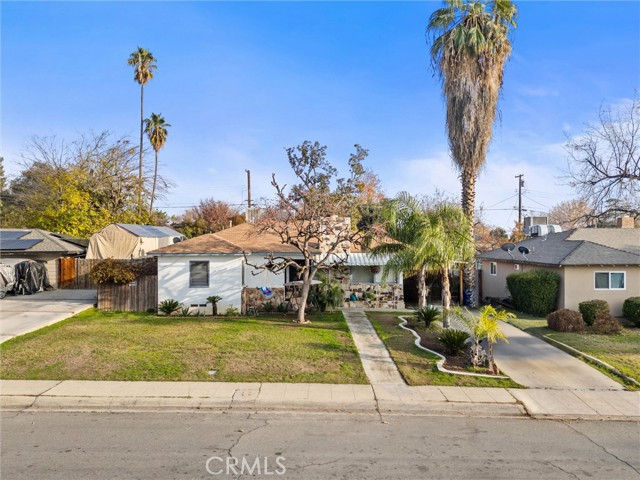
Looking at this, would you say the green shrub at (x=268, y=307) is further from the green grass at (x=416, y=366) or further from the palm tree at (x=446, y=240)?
the palm tree at (x=446, y=240)

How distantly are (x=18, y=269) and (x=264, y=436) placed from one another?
2129cm

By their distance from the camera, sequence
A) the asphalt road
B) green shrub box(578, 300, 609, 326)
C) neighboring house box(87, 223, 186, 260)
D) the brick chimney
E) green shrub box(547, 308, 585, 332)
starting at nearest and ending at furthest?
the asphalt road, green shrub box(547, 308, 585, 332), green shrub box(578, 300, 609, 326), the brick chimney, neighboring house box(87, 223, 186, 260)

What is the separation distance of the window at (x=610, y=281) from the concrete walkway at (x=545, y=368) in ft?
20.8

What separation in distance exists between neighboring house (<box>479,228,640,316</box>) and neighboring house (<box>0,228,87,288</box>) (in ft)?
85.4

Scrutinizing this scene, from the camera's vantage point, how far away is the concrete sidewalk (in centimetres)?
820

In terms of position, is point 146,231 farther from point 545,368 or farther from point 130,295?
point 545,368

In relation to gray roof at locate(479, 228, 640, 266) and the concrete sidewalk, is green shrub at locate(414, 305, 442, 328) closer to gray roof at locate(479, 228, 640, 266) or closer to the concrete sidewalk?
the concrete sidewalk

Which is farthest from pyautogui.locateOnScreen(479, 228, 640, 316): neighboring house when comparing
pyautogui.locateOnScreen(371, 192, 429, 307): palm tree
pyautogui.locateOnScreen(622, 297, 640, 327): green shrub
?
pyautogui.locateOnScreen(371, 192, 429, 307): palm tree

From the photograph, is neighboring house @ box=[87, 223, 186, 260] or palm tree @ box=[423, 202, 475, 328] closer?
palm tree @ box=[423, 202, 475, 328]

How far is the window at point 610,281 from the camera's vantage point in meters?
18.0

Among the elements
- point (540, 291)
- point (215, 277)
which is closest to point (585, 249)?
point (540, 291)

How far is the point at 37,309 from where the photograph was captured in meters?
17.4

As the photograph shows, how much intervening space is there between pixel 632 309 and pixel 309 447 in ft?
51.3

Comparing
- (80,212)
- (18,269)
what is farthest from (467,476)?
(80,212)
